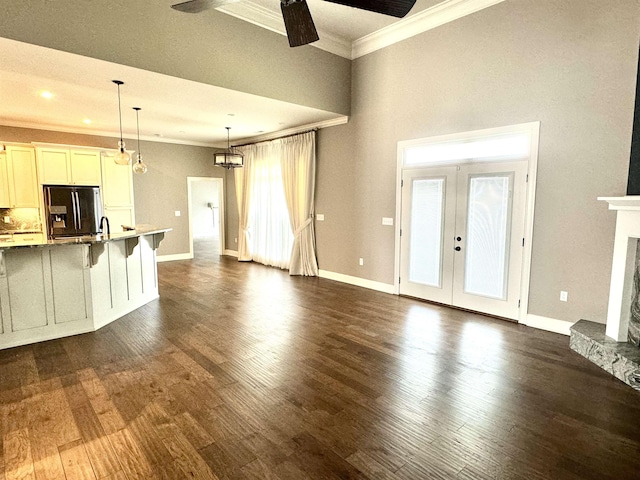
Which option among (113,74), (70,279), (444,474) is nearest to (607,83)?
(444,474)

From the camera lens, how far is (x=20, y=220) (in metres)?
6.91

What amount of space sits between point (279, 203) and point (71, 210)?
4.24 meters

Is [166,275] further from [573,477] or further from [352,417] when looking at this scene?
[573,477]

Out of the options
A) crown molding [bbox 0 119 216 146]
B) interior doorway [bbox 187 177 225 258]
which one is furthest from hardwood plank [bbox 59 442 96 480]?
interior doorway [bbox 187 177 225 258]

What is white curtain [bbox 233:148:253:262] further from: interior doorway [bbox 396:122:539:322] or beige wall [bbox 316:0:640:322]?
interior doorway [bbox 396:122:539:322]

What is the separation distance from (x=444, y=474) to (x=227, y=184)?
9.02 metres

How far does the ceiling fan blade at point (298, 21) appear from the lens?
7.79 ft

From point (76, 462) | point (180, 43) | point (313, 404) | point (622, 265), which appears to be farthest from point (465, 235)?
point (76, 462)

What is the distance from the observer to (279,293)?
5797mm

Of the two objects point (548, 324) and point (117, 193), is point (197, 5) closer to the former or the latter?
point (548, 324)

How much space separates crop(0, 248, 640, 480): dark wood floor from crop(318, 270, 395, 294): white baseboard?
1.48m

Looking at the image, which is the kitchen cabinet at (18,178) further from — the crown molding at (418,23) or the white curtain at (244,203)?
the crown molding at (418,23)

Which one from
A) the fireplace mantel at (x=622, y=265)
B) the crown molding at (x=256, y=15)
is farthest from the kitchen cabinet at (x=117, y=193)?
the fireplace mantel at (x=622, y=265)

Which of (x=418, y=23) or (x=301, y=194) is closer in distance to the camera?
(x=418, y=23)
